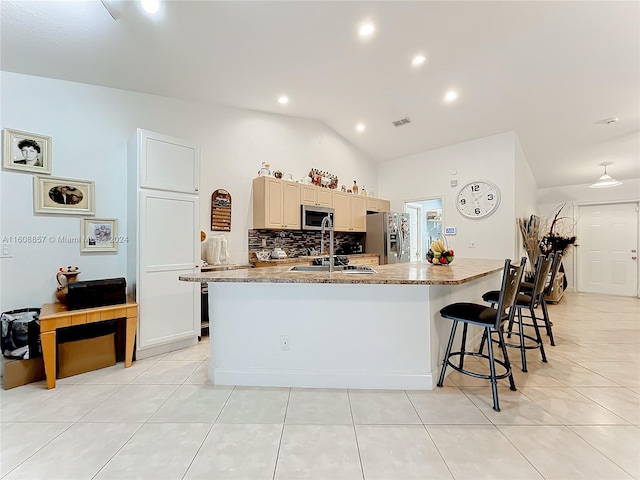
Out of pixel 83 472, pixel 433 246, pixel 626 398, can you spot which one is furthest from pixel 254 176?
pixel 626 398

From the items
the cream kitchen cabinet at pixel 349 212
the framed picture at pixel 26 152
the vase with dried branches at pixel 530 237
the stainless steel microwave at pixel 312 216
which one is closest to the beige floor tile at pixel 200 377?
the framed picture at pixel 26 152

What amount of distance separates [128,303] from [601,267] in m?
8.64

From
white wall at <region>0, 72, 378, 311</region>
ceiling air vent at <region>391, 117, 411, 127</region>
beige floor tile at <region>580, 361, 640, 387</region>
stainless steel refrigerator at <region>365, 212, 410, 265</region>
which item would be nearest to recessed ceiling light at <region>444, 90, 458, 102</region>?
ceiling air vent at <region>391, 117, 411, 127</region>

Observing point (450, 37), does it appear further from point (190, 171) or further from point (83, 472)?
point (83, 472)

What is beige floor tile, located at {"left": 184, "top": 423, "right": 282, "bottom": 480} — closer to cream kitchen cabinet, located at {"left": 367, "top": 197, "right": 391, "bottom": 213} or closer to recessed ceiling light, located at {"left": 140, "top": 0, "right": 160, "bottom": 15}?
recessed ceiling light, located at {"left": 140, "top": 0, "right": 160, "bottom": 15}

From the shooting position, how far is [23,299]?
103 inches

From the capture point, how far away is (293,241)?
493 centimetres

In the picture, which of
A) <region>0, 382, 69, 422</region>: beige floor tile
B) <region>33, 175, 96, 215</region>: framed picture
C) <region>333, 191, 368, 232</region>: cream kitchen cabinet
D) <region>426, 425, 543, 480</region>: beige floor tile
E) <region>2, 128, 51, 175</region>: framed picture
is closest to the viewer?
<region>426, 425, 543, 480</region>: beige floor tile

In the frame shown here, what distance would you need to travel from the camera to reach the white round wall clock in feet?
16.4

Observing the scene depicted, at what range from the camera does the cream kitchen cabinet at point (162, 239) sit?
2.85m

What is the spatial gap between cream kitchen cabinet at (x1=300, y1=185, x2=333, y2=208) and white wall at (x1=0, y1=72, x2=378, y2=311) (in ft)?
2.71

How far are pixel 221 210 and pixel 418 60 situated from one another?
3.01m

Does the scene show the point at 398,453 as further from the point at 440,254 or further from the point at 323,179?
the point at 323,179

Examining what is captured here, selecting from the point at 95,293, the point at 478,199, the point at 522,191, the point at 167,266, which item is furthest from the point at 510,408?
the point at 522,191
